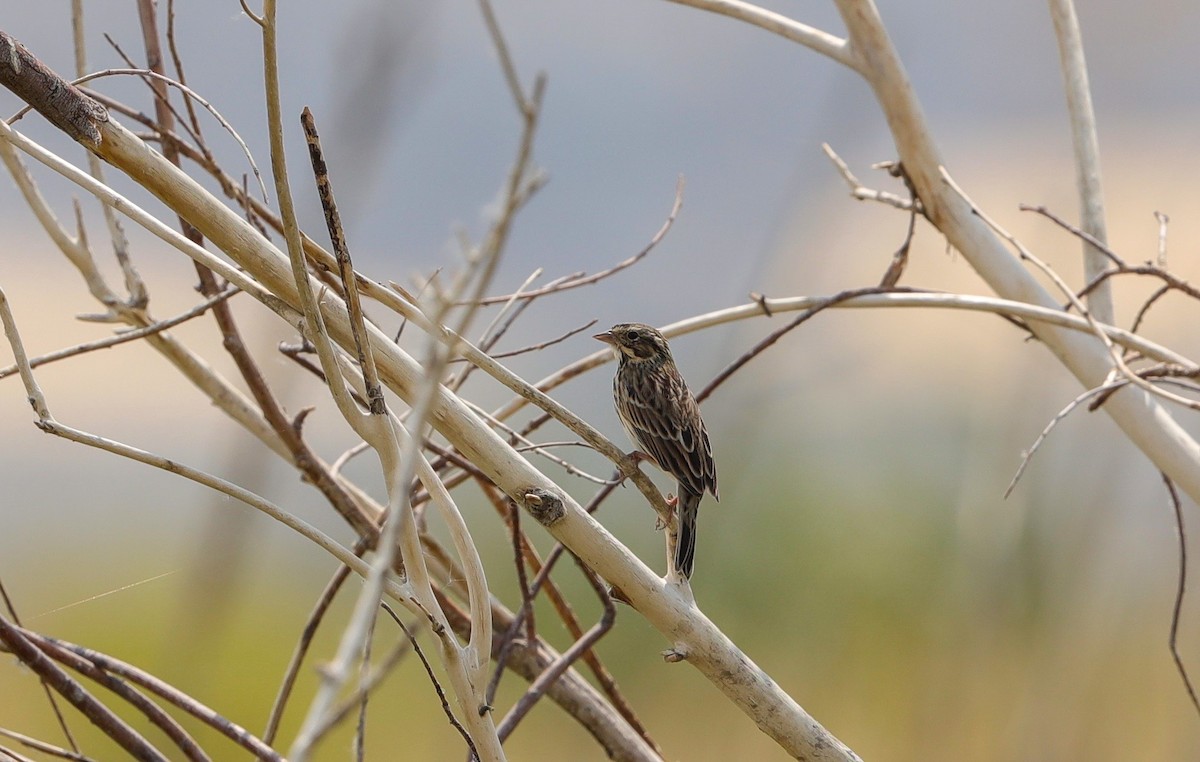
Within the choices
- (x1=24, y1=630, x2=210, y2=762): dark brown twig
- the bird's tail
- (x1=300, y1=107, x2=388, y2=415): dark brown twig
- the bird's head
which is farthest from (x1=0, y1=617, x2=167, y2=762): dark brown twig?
the bird's head

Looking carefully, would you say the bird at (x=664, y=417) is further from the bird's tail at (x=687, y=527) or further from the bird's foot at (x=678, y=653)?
the bird's foot at (x=678, y=653)

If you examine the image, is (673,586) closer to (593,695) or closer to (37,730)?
(593,695)

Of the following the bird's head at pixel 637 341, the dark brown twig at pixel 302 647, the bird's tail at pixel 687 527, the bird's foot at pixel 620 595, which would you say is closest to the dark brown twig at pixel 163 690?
the dark brown twig at pixel 302 647

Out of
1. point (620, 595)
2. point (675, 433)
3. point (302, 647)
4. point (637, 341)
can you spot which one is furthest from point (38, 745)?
point (637, 341)

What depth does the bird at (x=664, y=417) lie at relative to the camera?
1.39 metres

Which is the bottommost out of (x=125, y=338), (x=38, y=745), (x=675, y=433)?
(x=38, y=745)

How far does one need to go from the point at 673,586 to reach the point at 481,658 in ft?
0.48

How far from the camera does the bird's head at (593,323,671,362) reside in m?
1.67

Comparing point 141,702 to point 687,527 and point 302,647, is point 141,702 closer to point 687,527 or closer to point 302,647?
point 302,647

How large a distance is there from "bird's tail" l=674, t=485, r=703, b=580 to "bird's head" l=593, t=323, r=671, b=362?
339 mm

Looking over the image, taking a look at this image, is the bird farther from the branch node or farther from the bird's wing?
the branch node

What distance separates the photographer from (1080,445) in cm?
159

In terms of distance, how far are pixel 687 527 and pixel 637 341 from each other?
49cm

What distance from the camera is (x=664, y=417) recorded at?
1.52 meters
